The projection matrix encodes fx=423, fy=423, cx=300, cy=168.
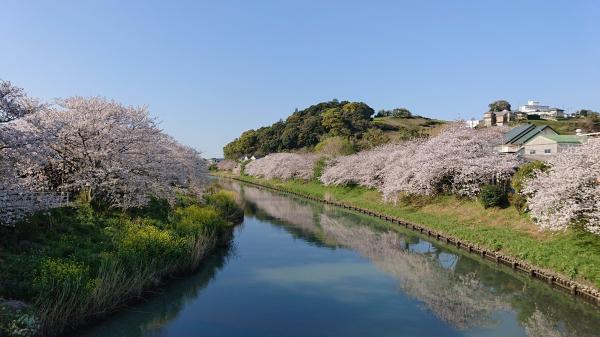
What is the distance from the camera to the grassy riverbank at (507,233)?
17.5m

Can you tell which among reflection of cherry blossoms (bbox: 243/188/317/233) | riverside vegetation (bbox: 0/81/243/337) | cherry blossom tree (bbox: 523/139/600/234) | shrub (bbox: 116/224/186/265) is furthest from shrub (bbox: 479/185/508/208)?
shrub (bbox: 116/224/186/265)

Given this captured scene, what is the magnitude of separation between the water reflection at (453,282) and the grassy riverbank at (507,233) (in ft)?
4.07

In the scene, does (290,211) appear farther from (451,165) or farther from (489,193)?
(489,193)

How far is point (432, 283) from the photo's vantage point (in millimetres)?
20047

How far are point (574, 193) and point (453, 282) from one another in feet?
21.6

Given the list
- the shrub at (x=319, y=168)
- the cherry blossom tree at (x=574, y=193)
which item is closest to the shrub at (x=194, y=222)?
the cherry blossom tree at (x=574, y=193)

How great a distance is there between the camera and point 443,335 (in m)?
13.8

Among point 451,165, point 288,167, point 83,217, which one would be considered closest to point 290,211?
point 451,165

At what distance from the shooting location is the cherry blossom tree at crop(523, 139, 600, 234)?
17703mm

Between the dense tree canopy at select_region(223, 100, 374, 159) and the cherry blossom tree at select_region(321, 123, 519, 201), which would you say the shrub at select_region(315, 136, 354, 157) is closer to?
the dense tree canopy at select_region(223, 100, 374, 159)

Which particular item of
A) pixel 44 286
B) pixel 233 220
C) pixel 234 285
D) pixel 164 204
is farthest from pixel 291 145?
pixel 44 286

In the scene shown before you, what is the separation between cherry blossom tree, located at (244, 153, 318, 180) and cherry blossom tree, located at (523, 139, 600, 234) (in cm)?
5018

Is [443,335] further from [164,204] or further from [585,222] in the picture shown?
[164,204]

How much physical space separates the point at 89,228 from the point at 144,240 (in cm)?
314
